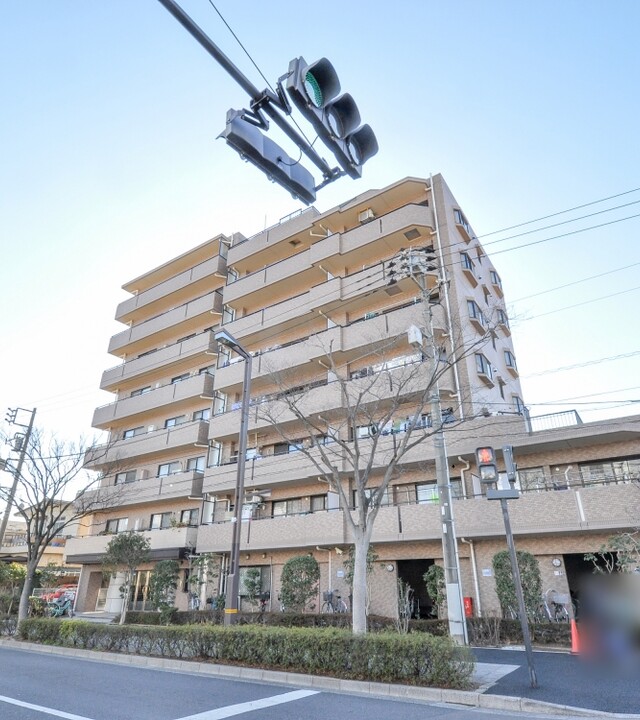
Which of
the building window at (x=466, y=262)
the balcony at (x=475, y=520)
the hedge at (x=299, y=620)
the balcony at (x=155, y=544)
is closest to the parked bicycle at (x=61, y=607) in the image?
the balcony at (x=155, y=544)

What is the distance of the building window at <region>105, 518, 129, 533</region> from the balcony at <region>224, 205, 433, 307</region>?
1398 cm

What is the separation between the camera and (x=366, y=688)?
7.84m

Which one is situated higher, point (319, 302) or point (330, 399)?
point (319, 302)

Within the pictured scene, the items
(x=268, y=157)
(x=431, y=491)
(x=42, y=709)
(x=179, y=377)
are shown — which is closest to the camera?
(x=268, y=157)

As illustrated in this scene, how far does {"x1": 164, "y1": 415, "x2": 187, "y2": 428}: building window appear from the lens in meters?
28.3

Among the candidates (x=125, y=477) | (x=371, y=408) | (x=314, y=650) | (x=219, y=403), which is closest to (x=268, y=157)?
(x=314, y=650)

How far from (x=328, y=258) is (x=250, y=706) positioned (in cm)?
2003

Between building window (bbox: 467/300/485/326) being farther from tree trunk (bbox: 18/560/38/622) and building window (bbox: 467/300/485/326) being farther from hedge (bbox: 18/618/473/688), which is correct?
tree trunk (bbox: 18/560/38/622)

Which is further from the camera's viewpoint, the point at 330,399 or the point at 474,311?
the point at 474,311

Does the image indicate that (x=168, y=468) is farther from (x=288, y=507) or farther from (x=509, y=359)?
(x=509, y=359)

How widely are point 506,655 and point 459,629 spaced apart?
2.30 m

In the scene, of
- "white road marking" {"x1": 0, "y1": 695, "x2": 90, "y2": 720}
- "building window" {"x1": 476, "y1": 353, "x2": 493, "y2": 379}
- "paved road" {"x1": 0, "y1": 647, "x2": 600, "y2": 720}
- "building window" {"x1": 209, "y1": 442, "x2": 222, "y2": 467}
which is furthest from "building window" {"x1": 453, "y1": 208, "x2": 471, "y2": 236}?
"white road marking" {"x1": 0, "y1": 695, "x2": 90, "y2": 720}

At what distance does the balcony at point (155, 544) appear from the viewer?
74.9 feet

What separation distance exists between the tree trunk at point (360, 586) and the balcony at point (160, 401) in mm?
17884
